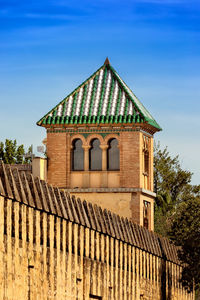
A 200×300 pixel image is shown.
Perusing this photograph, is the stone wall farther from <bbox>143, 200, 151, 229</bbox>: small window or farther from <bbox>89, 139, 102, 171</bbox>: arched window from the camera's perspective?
<bbox>89, 139, 102, 171</bbox>: arched window

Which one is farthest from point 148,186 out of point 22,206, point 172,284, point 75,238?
point 22,206

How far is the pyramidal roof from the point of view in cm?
3750

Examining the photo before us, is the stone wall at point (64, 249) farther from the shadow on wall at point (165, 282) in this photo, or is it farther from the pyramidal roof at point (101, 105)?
the pyramidal roof at point (101, 105)

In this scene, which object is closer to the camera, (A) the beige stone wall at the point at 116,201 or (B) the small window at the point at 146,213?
(A) the beige stone wall at the point at 116,201

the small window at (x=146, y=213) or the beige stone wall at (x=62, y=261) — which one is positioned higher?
the small window at (x=146, y=213)

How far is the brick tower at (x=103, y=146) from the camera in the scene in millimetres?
37531

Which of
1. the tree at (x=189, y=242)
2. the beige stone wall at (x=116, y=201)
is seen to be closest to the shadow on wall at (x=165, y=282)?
the tree at (x=189, y=242)

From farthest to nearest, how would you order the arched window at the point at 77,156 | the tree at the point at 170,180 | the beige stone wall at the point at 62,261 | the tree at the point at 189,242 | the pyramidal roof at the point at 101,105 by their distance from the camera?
the tree at the point at 170,180
the arched window at the point at 77,156
the pyramidal roof at the point at 101,105
the tree at the point at 189,242
the beige stone wall at the point at 62,261

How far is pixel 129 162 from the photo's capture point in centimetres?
3809

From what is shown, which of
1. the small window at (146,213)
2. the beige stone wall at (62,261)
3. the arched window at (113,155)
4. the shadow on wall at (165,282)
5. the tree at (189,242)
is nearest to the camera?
the beige stone wall at (62,261)

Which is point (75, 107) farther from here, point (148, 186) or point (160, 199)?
point (160, 199)

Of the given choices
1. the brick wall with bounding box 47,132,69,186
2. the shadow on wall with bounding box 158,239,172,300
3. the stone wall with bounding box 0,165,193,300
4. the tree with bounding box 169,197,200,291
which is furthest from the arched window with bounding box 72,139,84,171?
the stone wall with bounding box 0,165,193,300

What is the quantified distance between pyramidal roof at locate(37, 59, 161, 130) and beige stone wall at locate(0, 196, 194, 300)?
896cm

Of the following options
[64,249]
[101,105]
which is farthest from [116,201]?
[64,249]
